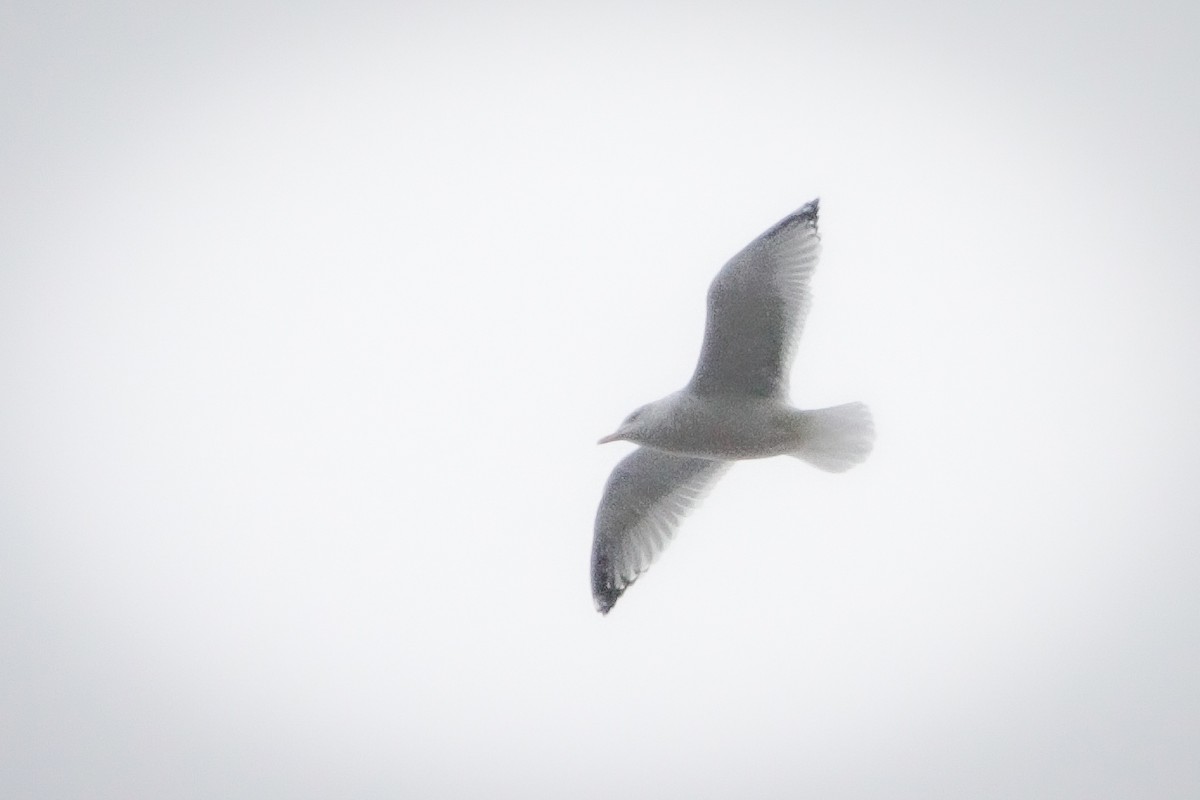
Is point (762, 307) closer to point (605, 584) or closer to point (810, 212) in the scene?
point (810, 212)

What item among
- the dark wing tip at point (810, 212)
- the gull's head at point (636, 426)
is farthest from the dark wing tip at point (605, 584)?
the dark wing tip at point (810, 212)

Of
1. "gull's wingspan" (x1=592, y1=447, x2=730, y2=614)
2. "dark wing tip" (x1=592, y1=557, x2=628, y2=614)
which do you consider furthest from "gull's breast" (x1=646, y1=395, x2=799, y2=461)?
"dark wing tip" (x1=592, y1=557, x2=628, y2=614)

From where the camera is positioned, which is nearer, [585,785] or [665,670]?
[585,785]

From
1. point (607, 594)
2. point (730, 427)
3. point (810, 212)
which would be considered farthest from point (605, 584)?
point (810, 212)

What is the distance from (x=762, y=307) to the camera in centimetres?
392

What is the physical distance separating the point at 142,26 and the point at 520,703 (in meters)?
158

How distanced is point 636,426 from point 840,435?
2.11 ft

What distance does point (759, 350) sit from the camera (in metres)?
4.01

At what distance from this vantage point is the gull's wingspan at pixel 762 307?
388cm

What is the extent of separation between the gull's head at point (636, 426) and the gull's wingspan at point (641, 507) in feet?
1.63

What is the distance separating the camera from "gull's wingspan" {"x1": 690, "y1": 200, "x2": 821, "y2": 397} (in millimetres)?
3881

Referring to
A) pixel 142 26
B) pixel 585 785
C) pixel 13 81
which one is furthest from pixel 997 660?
pixel 142 26

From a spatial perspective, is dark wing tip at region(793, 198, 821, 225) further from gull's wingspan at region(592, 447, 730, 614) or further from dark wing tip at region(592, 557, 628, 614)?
dark wing tip at region(592, 557, 628, 614)

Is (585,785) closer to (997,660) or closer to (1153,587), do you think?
(997,660)
